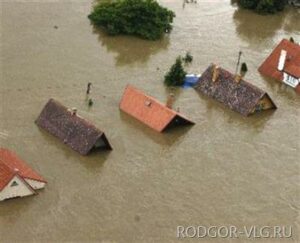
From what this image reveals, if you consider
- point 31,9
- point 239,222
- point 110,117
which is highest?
point 31,9

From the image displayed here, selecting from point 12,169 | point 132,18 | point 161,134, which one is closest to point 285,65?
point 132,18

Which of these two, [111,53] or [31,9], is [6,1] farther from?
[111,53]

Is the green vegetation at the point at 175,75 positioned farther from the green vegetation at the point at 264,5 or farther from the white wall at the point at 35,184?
the green vegetation at the point at 264,5

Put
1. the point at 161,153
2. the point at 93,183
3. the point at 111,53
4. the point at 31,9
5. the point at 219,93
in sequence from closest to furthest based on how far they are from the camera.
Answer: the point at 93,183, the point at 161,153, the point at 219,93, the point at 111,53, the point at 31,9

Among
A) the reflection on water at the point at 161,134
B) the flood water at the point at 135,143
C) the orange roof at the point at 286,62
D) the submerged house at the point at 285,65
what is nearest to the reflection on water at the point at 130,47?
the flood water at the point at 135,143

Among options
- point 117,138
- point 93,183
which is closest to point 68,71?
point 117,138

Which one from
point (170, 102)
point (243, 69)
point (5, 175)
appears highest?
point (5, 175)

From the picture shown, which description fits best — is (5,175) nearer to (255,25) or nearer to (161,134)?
(161,134)
